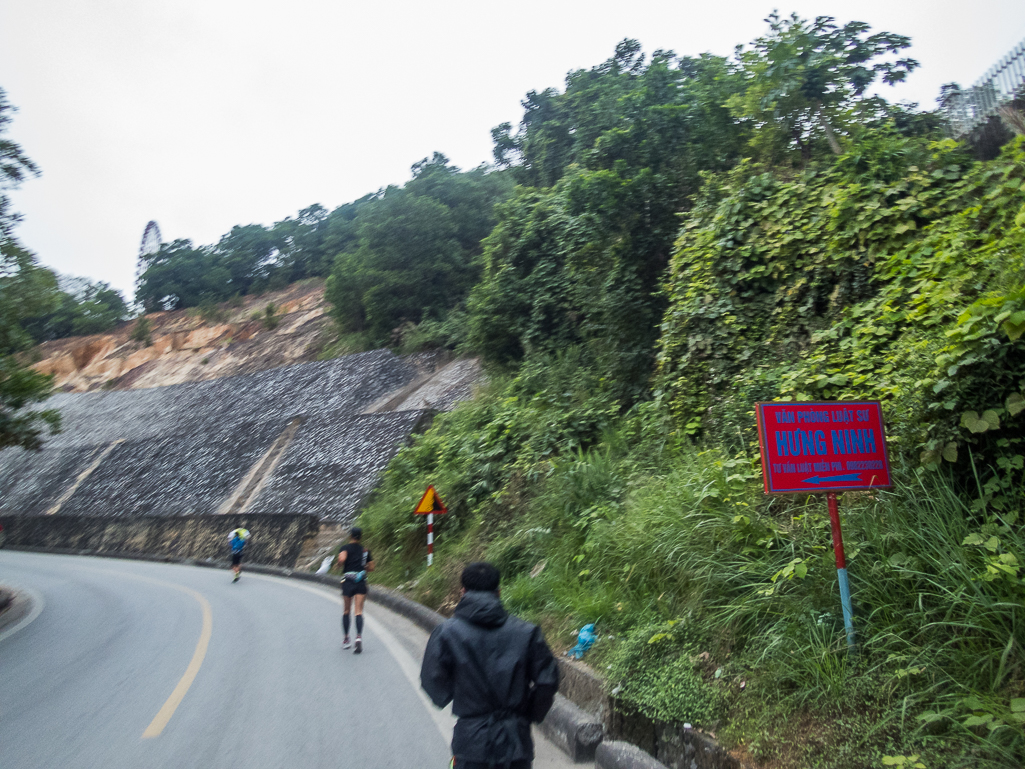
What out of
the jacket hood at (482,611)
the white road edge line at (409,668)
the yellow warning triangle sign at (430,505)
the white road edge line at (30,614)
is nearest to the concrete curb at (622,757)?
the white road edge line at (409,668)

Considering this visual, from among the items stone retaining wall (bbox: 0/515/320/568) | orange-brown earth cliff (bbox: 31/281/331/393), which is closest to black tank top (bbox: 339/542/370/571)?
stone retaining wall (bbox: 0/515/320/568)

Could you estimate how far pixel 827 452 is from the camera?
401 cm

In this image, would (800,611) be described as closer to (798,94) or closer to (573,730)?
(573,730)

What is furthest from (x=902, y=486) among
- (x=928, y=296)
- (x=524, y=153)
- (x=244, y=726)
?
(x=524, y=153)

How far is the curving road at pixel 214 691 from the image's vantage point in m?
5.05

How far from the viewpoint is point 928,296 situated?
5.93 m

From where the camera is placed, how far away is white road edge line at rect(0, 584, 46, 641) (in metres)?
11.0

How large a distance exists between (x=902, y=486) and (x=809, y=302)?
Answer: 4.10 m

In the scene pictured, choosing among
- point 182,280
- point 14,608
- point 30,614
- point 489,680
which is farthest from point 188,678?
point 182,280

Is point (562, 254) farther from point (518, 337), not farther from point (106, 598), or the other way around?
point (106, 598)

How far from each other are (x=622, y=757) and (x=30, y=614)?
1320 centimetres

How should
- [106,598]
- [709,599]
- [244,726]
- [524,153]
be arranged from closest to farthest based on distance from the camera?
[709,599] < [244,726] < [106,598] < [524,153]

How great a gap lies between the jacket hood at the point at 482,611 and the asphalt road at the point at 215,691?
2.12 m

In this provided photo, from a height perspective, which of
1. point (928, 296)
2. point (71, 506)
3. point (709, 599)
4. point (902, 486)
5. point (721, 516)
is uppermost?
point (928, 296)
